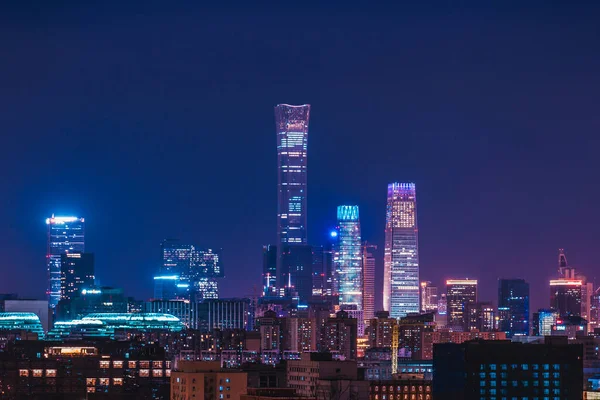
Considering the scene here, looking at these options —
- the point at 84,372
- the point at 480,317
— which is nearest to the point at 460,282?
the point at 480,317

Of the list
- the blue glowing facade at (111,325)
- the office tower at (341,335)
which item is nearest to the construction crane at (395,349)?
the office tower at (341,335)

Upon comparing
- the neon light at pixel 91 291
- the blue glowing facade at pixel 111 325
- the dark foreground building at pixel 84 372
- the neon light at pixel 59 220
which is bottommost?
the dark foreground building at pixel 84 372

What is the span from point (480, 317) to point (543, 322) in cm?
1033

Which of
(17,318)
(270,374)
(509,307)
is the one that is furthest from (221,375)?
(509,307)

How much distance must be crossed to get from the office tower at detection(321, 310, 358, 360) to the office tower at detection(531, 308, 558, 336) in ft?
72.6

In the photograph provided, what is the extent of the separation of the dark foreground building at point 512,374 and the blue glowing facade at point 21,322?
8190cm

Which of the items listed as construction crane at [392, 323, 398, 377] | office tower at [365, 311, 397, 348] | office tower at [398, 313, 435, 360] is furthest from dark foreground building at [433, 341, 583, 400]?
office tower at [365, 311, 397, 348]

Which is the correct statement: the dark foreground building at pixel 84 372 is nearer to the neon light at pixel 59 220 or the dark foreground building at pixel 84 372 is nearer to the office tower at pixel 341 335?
the office tower at pixel 341 335

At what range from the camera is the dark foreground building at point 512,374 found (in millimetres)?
75375

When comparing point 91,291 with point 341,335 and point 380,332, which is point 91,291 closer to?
point 380,332

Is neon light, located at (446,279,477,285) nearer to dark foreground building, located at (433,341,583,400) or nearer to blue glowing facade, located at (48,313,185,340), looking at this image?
blue glowing facade, located at (48,313,185,340)

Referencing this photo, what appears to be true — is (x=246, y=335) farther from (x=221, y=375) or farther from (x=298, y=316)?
(x=221, y=375)

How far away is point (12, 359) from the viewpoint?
102 m

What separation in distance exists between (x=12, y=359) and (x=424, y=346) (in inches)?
1972
